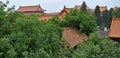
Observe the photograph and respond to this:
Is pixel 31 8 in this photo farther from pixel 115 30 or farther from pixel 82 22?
pixel 115 30

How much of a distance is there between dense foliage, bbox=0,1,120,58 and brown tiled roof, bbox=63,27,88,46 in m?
5.99

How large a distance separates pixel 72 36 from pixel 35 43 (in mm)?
9558

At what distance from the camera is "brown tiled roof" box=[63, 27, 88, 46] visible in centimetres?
2184

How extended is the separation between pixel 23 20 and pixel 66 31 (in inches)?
356

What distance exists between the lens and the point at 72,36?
2302 cm

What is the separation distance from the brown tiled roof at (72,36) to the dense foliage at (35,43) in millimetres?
5989

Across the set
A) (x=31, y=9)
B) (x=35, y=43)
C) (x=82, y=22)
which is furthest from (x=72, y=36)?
(x=31, y=9)

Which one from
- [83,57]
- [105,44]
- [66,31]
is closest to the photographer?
[83,57]

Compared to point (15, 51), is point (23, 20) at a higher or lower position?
higher

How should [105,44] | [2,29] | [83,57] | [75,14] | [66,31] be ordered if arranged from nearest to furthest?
[83,57] → [105,44] → [2,29] → [66,31] → [75,14]

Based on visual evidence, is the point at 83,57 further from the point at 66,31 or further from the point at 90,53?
the point at 66,31

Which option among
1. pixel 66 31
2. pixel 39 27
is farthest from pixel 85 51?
pixel 66 31

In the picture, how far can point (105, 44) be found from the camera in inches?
487

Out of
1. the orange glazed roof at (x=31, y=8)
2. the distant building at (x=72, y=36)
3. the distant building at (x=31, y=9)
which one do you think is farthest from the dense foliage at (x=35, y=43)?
the orange glazed roof at (x=31, y=8)
